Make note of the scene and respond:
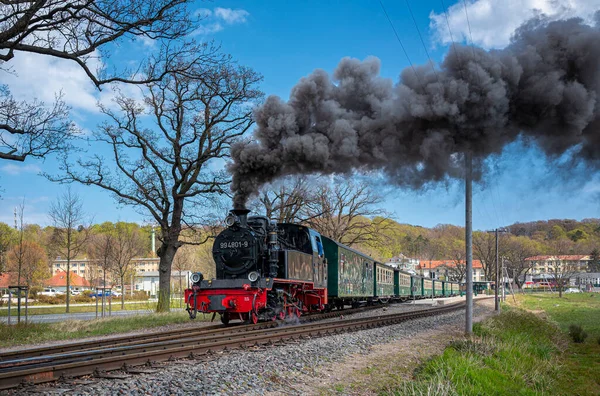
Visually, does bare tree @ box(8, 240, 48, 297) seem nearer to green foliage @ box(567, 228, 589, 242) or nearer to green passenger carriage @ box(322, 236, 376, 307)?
green passenger carriage @ box(322, 236, 376, 307)

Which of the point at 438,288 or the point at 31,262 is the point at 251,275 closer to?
the point at 31,262

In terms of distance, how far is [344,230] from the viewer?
41.0 m

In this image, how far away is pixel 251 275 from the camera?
583 inches

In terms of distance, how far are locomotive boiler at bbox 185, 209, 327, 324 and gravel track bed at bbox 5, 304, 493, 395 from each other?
9.88 feet

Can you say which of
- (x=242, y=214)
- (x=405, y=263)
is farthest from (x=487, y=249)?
(x=242, y=214)

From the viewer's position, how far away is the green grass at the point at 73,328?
15.2 m

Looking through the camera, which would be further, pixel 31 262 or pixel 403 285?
pixel 31 262

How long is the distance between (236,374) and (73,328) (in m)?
11.5

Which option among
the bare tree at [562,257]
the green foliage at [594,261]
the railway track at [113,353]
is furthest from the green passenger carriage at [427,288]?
the green foliage at [594,261]

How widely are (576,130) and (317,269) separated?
9.94m

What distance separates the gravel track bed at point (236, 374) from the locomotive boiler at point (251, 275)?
119 inches

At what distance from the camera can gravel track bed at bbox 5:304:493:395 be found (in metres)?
7.00

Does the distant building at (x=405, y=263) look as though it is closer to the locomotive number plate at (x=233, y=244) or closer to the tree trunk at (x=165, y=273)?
the tree trunk at (x=165, y=273)

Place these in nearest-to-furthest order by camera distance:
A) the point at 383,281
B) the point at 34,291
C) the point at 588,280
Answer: the point at 383,281, the point at 34,291, the point at 588,280
